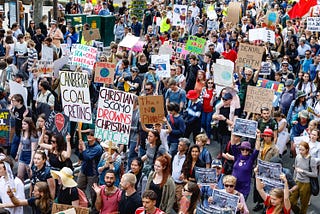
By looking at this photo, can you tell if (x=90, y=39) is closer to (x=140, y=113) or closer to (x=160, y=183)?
(x=140, y=113)

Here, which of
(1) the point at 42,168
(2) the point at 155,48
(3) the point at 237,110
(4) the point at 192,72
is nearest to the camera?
(1) the point at 42,168

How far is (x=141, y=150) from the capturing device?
1170 cm

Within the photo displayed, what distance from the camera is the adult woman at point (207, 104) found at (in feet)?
46.5

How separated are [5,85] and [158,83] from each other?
3118 millimetres

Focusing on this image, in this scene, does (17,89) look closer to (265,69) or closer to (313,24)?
(265,69)

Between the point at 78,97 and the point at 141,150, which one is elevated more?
the point at 78,97

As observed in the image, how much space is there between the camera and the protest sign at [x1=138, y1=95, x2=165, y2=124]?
11.6 meters

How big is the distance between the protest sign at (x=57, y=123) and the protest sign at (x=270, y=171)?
120 inches

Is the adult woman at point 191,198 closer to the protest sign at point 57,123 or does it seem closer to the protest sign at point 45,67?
the protest sign at point 57,123

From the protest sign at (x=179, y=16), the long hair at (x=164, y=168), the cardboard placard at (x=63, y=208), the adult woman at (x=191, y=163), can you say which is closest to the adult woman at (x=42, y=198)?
the cardboard placard at (x=63, y=208)

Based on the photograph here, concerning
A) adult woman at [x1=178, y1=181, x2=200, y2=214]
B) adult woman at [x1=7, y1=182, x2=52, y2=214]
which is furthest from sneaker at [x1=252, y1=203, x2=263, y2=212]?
adult woman at [x1=7, y1=182, x2=52, y2=214]

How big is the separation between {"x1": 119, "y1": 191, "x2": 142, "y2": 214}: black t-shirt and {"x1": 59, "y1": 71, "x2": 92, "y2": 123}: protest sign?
9.28ft

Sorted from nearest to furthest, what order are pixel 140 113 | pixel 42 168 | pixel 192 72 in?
1. pixel 42 168
2. pixel 140 113
3. pixel 192 72

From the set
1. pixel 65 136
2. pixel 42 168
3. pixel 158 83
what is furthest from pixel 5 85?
pixel 42 168
